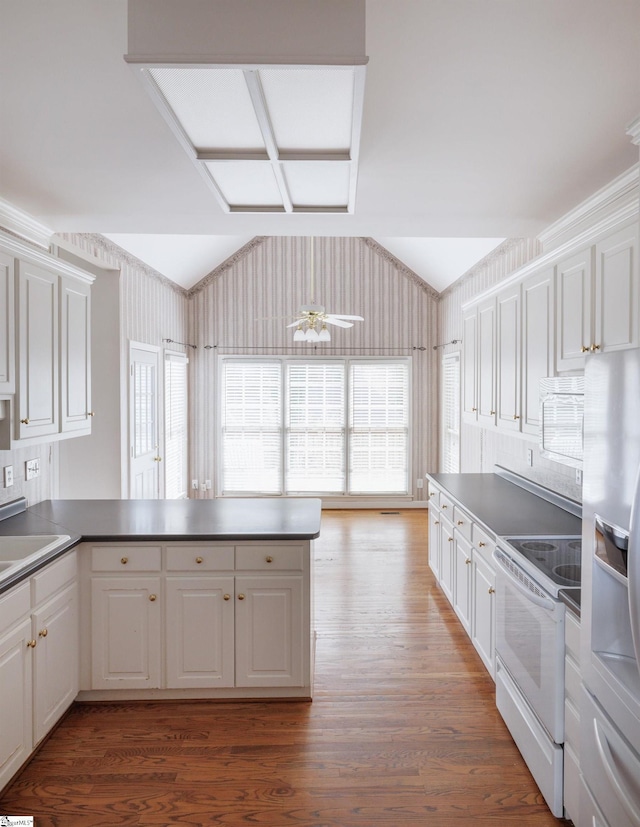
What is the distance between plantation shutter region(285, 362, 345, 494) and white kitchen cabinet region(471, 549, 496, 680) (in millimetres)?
4288

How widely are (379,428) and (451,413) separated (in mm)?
1118

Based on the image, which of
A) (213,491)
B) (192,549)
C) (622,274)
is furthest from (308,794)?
(213,491)

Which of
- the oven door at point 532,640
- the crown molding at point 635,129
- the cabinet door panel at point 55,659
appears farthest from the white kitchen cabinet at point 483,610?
the cabinet door panel at point 55,659

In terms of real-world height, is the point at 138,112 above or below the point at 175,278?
below

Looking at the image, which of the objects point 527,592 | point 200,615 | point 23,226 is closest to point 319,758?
point 200,615

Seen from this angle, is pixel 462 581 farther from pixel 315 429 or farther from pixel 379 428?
pixel 315 429

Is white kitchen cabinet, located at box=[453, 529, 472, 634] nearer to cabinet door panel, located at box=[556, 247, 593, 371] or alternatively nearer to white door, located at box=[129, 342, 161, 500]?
cabinet door panel, located at box=[556, 247, 593, 371]

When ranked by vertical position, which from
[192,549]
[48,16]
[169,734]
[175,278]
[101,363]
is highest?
[175,278]

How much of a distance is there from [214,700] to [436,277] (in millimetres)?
5603

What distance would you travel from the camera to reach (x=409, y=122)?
6.91 feet

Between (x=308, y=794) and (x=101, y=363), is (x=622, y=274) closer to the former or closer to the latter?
(x=308, y=794)

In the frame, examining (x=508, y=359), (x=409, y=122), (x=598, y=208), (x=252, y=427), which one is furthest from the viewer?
(x=252, y=427)

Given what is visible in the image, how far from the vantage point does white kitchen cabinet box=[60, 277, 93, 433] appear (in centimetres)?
311

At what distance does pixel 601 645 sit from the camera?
1548 millimetres
